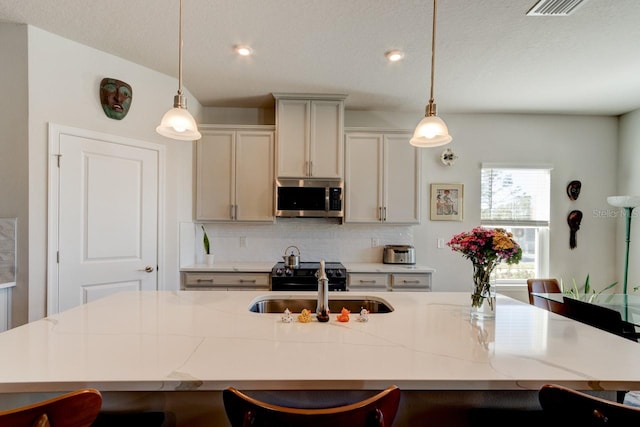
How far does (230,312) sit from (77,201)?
1.78 metres

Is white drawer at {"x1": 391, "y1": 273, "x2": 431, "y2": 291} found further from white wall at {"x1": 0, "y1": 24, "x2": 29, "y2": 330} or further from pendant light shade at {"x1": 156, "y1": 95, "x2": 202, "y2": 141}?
white wall at {"x1": 0, "y1": 24, "x2": 29, "y2": 330}

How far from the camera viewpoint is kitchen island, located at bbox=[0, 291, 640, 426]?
852 mm

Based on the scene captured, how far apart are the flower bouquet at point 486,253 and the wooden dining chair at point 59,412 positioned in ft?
4.73

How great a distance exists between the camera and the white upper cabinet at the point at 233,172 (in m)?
3.22

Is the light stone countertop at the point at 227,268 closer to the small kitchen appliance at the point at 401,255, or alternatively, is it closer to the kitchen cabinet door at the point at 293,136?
the kitchen cabinet door at the point at 293,136

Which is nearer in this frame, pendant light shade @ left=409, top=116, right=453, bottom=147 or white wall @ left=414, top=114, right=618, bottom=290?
pendant light shade @ left=409, top=116, right=453, bottom=147

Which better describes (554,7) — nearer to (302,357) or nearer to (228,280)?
(302,357)

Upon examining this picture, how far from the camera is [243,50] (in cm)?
234

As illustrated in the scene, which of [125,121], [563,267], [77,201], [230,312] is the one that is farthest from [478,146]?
[77,201]

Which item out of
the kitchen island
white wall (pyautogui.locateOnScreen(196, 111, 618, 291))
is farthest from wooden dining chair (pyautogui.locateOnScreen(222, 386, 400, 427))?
white wall (pyautogui.locateOnScreen(196, 111, 618, 291))

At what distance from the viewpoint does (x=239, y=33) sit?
7.04 ft

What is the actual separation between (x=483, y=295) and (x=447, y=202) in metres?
2.40

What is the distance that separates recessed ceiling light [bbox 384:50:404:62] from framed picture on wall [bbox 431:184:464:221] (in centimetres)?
168

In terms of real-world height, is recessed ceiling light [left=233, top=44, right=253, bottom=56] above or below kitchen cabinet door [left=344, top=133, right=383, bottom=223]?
above
